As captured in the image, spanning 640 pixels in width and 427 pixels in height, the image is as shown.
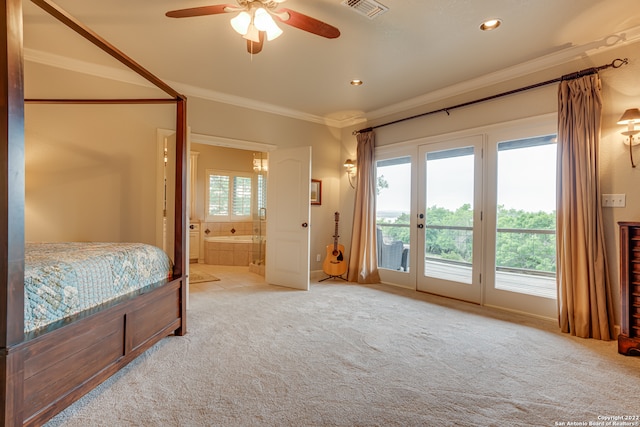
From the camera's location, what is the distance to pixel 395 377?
2055mm

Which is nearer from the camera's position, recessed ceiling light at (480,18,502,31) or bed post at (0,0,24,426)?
bed post at (0,0,24,426)

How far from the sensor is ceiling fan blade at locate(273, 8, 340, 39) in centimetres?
192

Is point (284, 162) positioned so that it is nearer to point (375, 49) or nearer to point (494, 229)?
point (375, 49)

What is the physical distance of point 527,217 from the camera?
3.35 m

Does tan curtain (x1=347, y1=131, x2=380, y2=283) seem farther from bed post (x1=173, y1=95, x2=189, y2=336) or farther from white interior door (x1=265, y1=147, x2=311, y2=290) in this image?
bed post (x1=173, y1=95, x2=189, y2=336)

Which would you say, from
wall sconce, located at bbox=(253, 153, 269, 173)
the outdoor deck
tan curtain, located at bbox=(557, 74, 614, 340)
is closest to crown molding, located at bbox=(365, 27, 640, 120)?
tan curtain, located at bbox=(557, 74, 614, 340)

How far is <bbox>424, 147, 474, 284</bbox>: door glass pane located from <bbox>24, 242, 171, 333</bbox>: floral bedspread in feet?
10.9

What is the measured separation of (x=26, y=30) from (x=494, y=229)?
4965mm

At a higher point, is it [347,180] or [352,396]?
[347,180]

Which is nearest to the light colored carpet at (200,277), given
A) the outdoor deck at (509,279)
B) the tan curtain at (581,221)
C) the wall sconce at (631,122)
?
the outdoor deck at (509,279)

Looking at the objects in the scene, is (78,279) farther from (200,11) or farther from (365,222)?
(365,222)

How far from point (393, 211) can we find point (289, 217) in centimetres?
159

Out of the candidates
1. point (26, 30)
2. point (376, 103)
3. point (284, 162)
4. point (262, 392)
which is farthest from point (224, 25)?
point (262, 392)

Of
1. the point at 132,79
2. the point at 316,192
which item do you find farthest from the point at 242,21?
the point at 316,192
